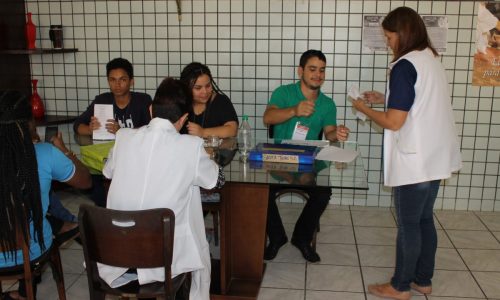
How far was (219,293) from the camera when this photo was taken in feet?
9.37

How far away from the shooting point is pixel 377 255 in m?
3.48

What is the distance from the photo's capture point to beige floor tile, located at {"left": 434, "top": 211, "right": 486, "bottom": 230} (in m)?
4.01

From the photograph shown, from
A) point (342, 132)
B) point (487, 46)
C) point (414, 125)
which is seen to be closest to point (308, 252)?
point (342, 132)

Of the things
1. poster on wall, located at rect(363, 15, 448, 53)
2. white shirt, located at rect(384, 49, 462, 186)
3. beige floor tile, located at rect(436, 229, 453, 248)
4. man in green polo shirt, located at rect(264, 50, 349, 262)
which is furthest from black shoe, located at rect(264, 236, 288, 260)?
poster on wall, located at rect(363, 15, 448, 53)

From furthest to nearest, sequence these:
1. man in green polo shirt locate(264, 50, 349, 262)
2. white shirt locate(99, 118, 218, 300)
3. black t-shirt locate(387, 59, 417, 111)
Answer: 1. man in green polo shirt locate(264, 50, 349, 262)
2. black t-shirt locate(387, 59, 417, 111)
3. white shirt locate(99, 118, 218, 300)

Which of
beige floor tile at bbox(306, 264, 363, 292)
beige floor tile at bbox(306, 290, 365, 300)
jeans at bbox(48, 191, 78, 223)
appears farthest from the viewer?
beige floor tile at bbox(306, 264, 363, 292)

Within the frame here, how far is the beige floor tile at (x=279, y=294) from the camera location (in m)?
2.91

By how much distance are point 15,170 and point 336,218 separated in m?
2.66

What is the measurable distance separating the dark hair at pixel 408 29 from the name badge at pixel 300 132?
92 cm

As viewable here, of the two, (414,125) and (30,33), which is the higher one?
(30,33)

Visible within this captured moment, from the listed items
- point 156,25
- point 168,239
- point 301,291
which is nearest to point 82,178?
point 168,239

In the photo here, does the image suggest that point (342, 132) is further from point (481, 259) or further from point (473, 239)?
point (473, 239)

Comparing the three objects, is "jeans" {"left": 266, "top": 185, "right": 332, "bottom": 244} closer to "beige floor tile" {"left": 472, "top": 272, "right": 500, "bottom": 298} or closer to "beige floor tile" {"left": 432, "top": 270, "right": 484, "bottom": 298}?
"beige floor tile" {"left": 432, "top": 270, "right": 484, "bottom": 298}

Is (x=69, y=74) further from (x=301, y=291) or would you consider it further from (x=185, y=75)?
(x=301, y=291)
